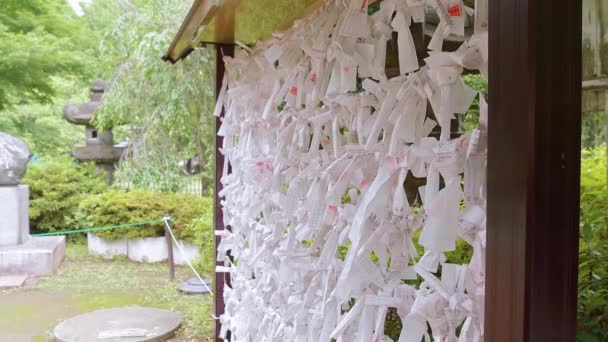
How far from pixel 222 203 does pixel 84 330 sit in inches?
78.3

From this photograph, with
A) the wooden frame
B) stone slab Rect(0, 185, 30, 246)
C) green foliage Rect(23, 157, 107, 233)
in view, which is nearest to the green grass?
stone slab Rect(0, 185, 30, 246)

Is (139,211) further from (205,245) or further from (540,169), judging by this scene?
(540,169)

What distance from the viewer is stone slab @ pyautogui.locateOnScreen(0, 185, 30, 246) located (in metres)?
6.59

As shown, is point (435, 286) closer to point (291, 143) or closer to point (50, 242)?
point (291, 143)

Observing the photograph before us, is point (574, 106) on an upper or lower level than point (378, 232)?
upper

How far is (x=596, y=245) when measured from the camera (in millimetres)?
1064

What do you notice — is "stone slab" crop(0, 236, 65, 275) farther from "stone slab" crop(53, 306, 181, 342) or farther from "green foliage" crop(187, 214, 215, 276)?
"stone slab" crop(53, 306, 181, 342)

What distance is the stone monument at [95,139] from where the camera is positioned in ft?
31.1

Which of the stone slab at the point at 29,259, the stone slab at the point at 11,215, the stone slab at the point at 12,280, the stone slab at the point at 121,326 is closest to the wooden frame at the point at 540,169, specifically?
the stone slab at the point at 121,326

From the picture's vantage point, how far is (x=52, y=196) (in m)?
8.20

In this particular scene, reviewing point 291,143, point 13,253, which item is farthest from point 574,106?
point 13,253

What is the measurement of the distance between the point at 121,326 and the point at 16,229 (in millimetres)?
3274

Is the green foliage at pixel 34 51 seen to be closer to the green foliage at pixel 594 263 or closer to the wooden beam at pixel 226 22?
the wooden beam at pixel 226 22

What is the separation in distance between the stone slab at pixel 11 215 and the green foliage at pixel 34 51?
299 centimetres
